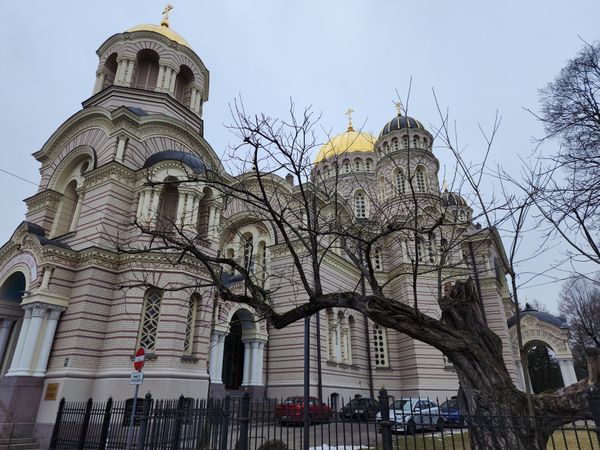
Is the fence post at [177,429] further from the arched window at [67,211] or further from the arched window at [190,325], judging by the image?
the arched window at [67,211]

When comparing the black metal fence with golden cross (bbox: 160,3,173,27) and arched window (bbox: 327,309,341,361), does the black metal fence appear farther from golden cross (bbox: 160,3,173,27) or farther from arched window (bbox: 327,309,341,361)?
golden cross (bbox: 160,3,173,27)

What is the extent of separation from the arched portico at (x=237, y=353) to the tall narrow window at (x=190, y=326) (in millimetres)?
1621

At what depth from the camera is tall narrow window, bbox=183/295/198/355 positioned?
15594mm

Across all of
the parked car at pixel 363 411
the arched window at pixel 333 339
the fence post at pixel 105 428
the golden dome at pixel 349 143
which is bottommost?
the fence post at pixel 105 428

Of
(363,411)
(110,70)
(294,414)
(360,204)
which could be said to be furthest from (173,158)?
(360,204)

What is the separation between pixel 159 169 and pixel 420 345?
61.0ft

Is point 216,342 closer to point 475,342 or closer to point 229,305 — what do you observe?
point 229,305

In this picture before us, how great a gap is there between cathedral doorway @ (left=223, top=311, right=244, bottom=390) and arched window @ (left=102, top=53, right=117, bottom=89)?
15.9 m

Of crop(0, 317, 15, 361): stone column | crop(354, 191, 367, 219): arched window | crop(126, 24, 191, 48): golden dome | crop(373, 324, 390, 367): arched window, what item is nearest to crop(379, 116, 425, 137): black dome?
crop(354, 191, 367, 219): arched window

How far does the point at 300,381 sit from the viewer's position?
20.2 m

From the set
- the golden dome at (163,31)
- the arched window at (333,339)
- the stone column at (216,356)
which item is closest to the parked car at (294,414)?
the stone column at (216,356)

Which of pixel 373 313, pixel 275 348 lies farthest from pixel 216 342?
pixel 373 313

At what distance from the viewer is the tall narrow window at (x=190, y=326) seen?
51.2ft

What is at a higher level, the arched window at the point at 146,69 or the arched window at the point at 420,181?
the arched window at the point at 146,69
